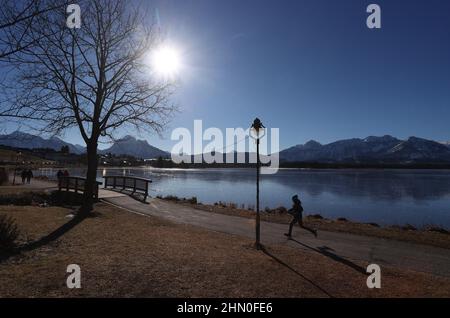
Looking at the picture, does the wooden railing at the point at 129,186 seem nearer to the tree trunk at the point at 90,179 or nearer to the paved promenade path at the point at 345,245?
the tree trunk at the point at 90,179

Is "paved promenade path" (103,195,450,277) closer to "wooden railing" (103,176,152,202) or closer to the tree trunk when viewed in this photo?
the tree trunk

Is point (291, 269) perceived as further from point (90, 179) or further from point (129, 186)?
point (129, 186)

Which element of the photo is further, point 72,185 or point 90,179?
point 72,185

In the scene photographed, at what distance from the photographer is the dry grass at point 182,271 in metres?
6.97

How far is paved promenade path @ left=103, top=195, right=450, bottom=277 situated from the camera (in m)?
10.4

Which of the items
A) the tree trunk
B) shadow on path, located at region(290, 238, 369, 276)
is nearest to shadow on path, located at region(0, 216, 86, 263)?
the tree trunk

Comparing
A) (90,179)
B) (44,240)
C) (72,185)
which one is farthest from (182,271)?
(72,185)

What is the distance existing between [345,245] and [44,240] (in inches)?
399

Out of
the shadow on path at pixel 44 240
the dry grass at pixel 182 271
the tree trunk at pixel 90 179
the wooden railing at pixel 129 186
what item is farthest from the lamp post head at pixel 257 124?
the wooden railing at pixel 129 186

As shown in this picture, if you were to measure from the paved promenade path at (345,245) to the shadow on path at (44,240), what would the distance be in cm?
519

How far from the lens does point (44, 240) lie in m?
10.9

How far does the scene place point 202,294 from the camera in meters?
6.87
